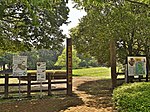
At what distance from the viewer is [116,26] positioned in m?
14.5

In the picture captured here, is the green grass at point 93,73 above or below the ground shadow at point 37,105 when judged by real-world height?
above

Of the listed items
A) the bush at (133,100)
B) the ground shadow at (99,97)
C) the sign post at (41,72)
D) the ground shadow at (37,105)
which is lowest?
the ground shadow at (37,105)

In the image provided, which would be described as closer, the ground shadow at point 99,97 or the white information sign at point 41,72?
the ground shadow at point 99,97

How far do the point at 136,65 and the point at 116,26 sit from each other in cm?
276

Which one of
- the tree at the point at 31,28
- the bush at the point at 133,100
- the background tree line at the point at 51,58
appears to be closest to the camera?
the bush at the point at 133,100

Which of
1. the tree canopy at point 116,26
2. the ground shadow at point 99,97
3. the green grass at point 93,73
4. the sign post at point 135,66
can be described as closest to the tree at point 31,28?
the tree canopy at point 116,26

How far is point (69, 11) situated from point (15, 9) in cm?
385

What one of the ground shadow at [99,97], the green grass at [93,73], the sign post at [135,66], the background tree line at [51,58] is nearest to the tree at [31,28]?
the ground shadow at [99,97]

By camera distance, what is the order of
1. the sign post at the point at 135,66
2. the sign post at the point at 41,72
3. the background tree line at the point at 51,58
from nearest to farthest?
1. the sign post at the point at 41,72
2. the sign post at the point at 135,66
3. the background tree line at the point at 51,58

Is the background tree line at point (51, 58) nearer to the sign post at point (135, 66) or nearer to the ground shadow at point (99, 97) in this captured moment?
the ground shadow at point (99, 97)

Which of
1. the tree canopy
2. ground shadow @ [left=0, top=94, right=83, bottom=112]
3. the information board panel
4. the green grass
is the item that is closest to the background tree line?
the green grass

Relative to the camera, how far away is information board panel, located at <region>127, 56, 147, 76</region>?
506 inches

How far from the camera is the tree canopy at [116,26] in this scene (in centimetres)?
1423

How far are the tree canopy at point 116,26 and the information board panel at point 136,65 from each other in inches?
84.8
